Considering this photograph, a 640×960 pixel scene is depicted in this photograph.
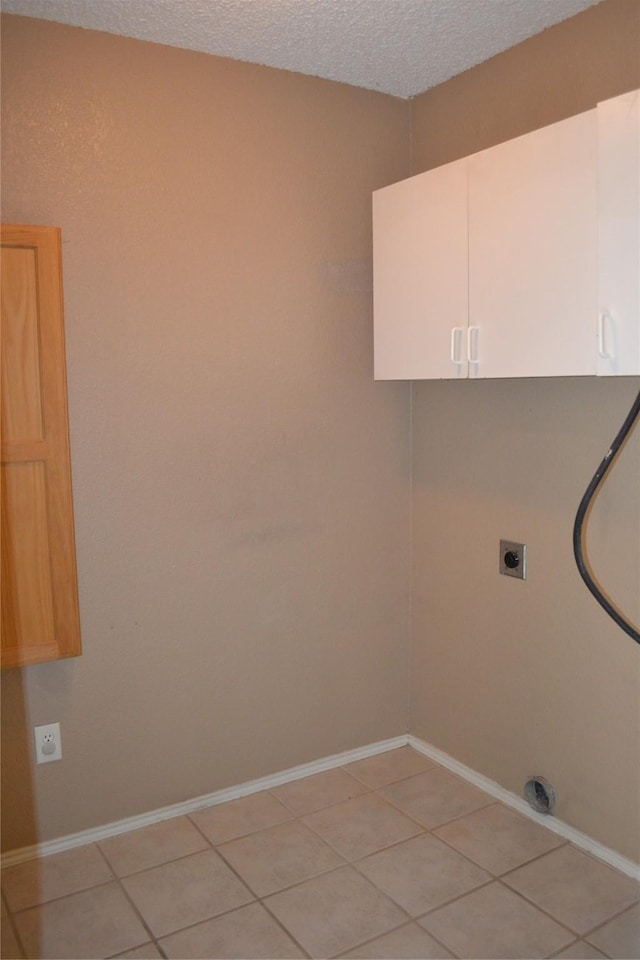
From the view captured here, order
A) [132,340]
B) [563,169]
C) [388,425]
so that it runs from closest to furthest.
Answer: [563,169] < [132,340] < [388,425]

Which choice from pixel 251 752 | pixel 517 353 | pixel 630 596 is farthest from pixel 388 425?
pixel 251 752

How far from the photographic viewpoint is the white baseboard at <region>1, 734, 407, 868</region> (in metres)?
2.38

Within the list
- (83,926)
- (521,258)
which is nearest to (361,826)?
(83,926)

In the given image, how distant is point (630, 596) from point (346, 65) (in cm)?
187

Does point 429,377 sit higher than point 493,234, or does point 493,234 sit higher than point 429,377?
point 493,234

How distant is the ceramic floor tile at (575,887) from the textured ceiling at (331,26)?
7.98ft

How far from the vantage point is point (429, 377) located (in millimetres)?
2439

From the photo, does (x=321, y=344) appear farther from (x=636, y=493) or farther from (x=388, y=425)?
(x=636, y=493)

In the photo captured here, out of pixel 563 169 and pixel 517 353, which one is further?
pixel 517 353

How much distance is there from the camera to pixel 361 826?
2514 mm

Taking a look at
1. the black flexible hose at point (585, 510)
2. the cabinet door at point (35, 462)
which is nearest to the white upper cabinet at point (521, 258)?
the black flexible hose at point (585, 510)

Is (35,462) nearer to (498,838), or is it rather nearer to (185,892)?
(185,892)

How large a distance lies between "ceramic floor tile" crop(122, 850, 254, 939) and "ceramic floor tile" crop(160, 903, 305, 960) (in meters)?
0.04

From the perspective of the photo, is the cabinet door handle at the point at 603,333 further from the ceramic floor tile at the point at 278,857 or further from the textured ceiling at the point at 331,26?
the ceramic floor tile at the point at 278,857
